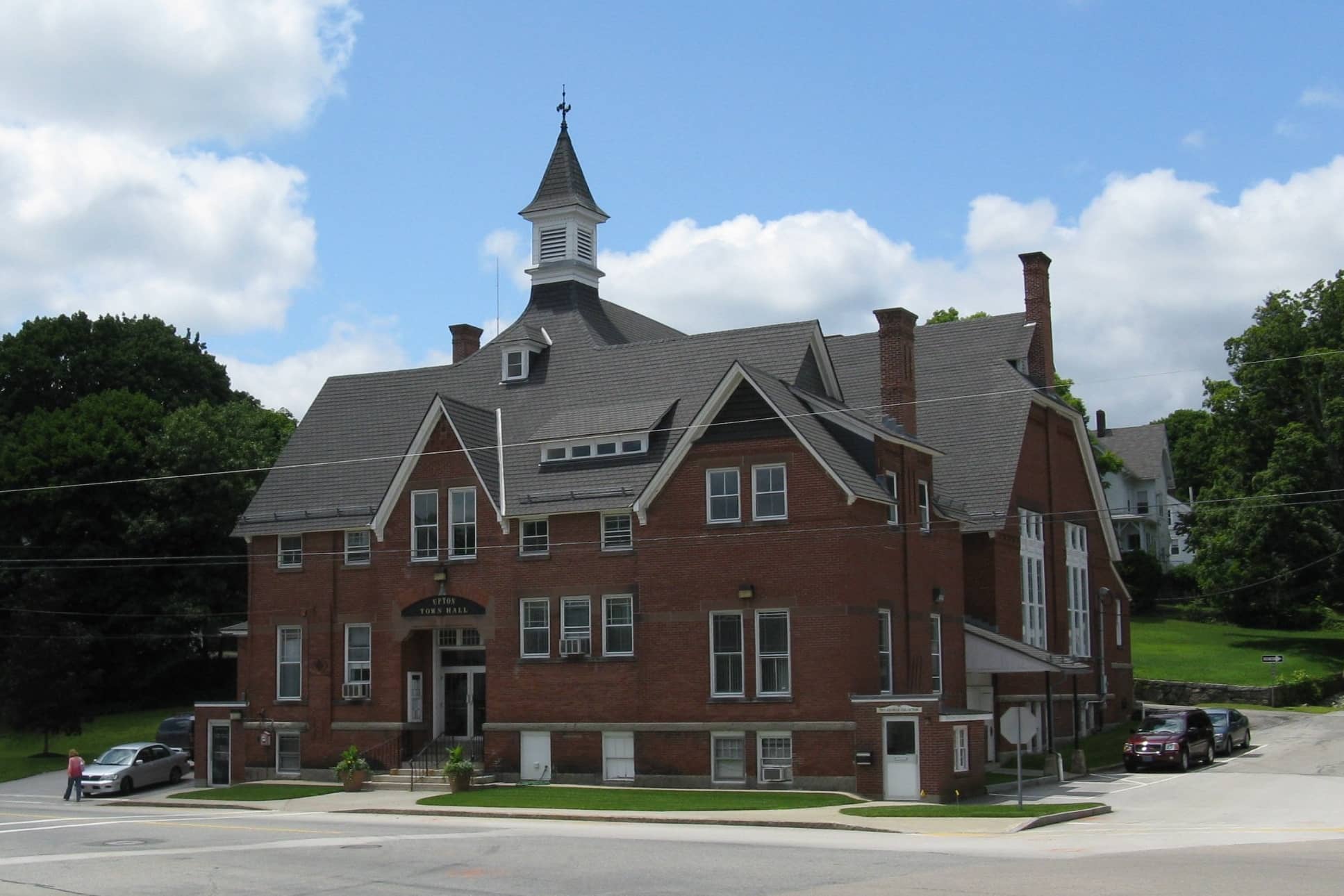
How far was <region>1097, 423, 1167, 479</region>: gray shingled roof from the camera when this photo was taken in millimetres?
104062

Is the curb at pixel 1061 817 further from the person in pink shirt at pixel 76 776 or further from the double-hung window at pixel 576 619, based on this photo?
the person in pink shirt at pixel 76 776

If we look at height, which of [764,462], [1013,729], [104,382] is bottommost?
[1013,729]

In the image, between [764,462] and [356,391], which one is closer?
[764,462]

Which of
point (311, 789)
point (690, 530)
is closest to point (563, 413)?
point (690, 530)

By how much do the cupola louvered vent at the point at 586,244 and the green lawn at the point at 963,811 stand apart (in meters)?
25.4

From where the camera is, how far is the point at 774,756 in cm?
3706

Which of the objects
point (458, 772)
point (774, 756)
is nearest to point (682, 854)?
point (774, 756)

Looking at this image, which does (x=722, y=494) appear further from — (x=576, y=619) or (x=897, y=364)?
(x=897, y=364)

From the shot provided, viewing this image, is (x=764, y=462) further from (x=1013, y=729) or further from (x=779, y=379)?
(x=1013, y=729)

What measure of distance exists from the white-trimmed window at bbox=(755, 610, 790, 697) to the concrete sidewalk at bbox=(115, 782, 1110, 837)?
14.7ft

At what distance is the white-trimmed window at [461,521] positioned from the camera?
139 ft

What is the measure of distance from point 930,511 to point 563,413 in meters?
11.3

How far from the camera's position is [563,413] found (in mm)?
43531

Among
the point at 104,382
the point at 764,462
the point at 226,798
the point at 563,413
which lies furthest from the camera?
the point at 104,382
